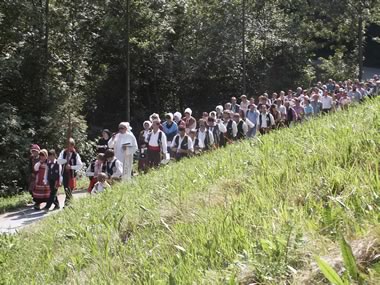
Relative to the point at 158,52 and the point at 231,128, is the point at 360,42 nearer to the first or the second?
the point at 158,52

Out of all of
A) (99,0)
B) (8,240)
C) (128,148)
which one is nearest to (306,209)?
(8,240)

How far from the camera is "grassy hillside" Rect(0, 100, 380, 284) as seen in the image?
3.18m

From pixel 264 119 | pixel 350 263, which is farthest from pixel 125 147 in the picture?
pixel 350 263

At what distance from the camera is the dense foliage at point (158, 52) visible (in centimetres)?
2273

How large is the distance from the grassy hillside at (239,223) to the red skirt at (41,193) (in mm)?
6529

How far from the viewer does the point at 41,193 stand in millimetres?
13547

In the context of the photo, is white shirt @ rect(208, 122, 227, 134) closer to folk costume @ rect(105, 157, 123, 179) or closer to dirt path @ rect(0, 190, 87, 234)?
folk costume @ rect(105, 157, 123, 179)

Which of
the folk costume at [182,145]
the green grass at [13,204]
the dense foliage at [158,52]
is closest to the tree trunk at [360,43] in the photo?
the dense foliage at [158,52]

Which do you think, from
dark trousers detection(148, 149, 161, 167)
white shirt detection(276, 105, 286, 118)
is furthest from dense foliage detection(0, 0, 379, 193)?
dark trousers detection(148, 149, 161, 167)

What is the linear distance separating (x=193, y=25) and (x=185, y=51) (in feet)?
5.82

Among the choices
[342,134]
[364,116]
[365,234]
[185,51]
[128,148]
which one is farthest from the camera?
[185,51]

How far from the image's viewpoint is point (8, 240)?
795 cm

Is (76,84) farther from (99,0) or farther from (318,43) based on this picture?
(318,43)

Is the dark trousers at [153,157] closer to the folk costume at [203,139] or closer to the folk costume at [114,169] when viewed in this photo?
the folk costume at [203,139]
